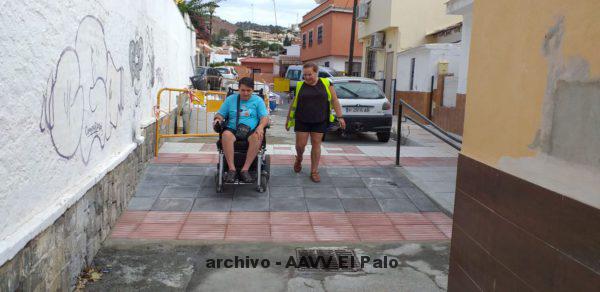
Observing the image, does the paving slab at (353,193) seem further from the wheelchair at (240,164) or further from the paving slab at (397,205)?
the wheelchair at (240,164)

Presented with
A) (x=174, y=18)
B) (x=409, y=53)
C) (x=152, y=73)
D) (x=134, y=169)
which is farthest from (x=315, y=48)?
(x=134, y=169)

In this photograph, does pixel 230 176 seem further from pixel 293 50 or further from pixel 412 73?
pixel 293 50

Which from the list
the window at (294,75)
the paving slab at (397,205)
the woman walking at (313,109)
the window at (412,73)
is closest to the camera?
the paving slab at (397,205)

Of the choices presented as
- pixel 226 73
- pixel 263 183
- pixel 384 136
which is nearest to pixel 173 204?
pixel 263 183

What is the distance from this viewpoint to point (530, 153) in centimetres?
246

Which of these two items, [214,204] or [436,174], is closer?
[214,204]

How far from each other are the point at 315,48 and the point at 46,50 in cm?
Result: 3397

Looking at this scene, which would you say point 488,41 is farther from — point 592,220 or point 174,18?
point 174,18

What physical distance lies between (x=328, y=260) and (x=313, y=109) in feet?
9.06

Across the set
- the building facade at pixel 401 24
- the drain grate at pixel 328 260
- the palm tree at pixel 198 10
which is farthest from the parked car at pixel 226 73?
the drain grate at pixel 328 260

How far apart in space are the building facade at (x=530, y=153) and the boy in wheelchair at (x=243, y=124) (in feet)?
10.3

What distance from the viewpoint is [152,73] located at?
807 centimetres

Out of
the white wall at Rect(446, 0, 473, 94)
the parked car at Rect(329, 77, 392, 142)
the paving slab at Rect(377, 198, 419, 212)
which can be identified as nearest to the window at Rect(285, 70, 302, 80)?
the white wall at Rect(446, 0, 473, 94)

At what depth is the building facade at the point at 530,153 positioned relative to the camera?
6.72 feet
